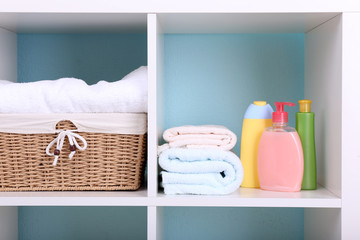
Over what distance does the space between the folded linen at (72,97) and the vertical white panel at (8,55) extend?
0.96ft

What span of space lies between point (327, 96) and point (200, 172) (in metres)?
0.39

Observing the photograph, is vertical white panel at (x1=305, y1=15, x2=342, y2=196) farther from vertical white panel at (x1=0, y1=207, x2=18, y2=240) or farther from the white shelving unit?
vertical white panel at (x1=0, y1=207, x2=18, y2=240)

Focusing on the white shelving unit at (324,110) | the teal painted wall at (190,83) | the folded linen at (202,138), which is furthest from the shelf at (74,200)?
the teal painted wall at (190,83)

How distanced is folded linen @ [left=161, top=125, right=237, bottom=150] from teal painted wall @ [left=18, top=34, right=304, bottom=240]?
0.32m

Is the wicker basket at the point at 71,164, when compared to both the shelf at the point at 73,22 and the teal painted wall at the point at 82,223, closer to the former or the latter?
the shelf at the point at 73,22

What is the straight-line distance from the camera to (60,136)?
112cm

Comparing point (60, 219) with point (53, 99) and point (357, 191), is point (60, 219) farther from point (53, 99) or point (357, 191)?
point (357, 191)

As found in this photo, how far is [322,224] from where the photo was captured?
1.26 meters

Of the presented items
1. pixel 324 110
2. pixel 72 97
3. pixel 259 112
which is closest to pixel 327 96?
pixel 324 110

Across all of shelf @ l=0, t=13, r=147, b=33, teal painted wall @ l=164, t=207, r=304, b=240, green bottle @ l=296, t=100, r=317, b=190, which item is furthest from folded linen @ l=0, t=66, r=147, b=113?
teal painted wall @ l=164, t=207, r=304, b=240

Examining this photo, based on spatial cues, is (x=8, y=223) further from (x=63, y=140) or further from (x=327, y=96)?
(x=327, y=96)

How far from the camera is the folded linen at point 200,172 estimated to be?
3.67ft

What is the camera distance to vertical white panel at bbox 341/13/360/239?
1067mm
